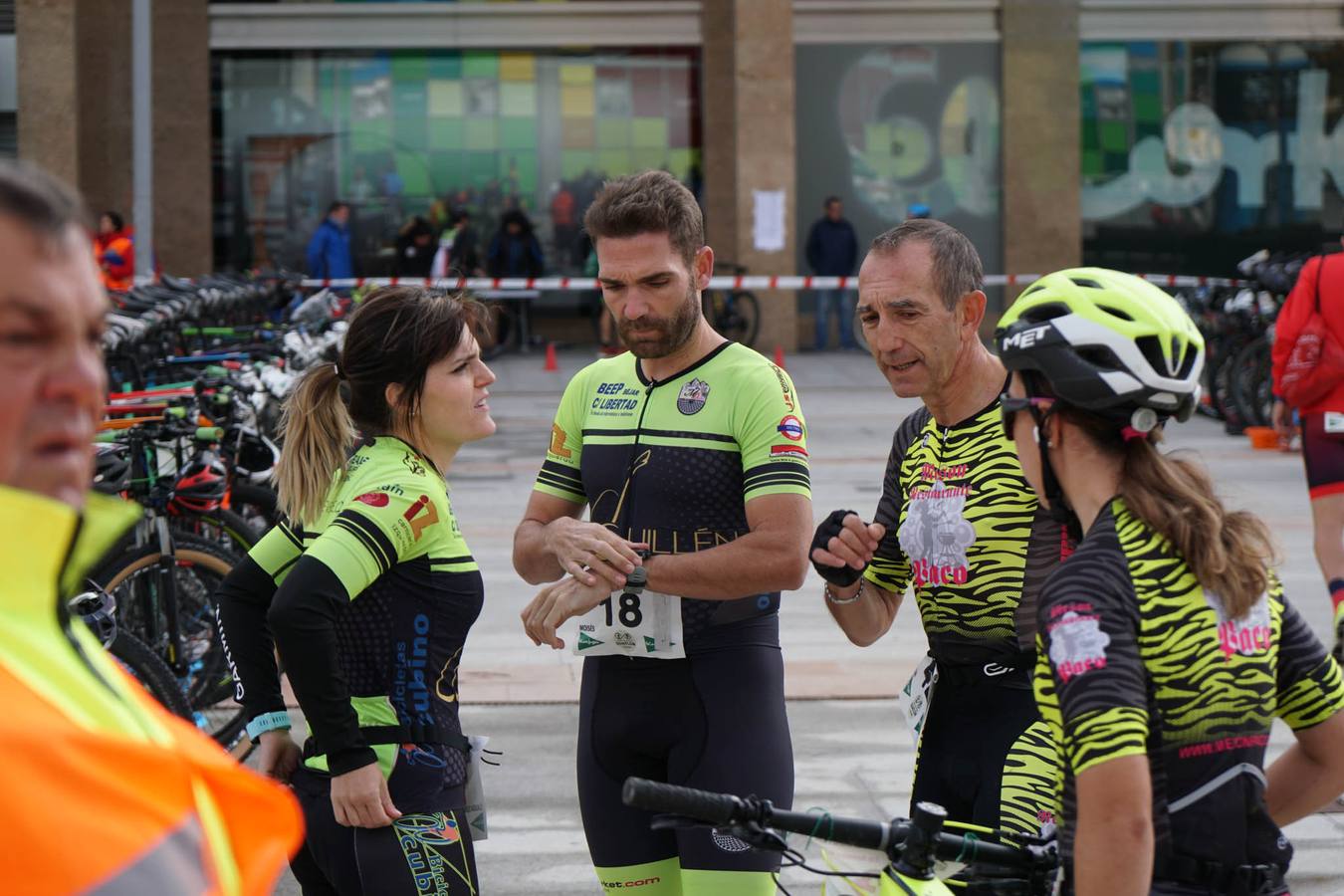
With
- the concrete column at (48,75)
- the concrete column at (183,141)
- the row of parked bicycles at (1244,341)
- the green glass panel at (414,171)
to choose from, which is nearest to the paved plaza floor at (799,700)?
the row of parked bicycles at (1244,341)

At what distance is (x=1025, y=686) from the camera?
3.59 m

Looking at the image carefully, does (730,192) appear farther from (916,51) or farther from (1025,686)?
(1025,686)

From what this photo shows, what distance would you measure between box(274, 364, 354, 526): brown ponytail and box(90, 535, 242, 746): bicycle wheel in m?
3.31

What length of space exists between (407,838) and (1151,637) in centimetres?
155

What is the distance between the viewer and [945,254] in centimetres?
391

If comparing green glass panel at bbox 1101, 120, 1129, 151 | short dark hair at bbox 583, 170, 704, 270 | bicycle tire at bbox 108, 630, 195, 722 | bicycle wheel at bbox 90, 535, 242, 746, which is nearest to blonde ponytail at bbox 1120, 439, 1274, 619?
short dark hair at bbox 583, 170, 704, 270

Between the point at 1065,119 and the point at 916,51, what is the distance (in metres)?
2.60

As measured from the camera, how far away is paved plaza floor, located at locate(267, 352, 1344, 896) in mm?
6035

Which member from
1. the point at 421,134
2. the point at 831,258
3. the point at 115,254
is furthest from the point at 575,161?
the point at 115,254

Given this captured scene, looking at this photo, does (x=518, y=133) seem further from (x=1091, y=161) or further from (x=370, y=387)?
(x=370, y=387)

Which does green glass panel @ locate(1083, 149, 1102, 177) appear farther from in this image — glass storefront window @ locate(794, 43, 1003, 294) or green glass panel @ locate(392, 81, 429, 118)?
green glass panel @ locate(392, 81, 429, 118)

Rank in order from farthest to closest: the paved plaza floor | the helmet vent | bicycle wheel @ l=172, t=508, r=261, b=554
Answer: bicycle wheel @ l=172, t=508, r=261, b=554 < the paved plaza floor < the helmet vent

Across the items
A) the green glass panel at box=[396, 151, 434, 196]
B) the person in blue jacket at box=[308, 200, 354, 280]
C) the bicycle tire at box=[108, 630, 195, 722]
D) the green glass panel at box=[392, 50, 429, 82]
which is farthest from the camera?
the green glass panel at box=[396, 151, 434, 196]

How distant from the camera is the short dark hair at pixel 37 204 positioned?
1.36 meters
